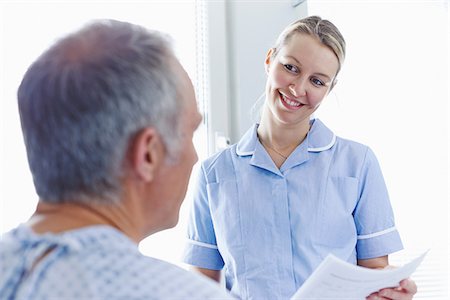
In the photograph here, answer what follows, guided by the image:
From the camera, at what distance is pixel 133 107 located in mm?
758

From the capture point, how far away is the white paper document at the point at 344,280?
111cm

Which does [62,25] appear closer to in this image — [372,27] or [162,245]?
[162,245]

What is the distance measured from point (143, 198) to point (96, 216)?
0.25 feet

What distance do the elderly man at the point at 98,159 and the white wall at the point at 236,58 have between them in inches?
58.7

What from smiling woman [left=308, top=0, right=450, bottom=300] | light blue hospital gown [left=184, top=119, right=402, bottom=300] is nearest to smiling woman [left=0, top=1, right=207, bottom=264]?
light blue hospital gown [left=184, top=119, right=402, bottom=300]

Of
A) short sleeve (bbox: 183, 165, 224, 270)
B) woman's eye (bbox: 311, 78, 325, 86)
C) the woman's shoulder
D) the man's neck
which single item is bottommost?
short sleeve (bbox: 183, 165, 224, 270)

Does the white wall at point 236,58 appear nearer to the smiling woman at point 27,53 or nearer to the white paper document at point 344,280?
the smiling woman at point 27,53

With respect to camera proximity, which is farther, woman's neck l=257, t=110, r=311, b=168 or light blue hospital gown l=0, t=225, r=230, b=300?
woman's neck l=257, t=110, r=311, b=168

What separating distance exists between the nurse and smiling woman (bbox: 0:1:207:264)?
0.51m

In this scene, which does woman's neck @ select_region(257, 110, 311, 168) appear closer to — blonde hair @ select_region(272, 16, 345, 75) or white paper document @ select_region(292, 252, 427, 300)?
blonde hair @ select_region(272, 16, 345, 75)

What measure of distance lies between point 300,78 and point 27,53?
1058mm

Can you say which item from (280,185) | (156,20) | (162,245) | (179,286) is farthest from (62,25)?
(179,286)

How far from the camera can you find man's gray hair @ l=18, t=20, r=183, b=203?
0.75m

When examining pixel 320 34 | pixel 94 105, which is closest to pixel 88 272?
pixel 94 105
